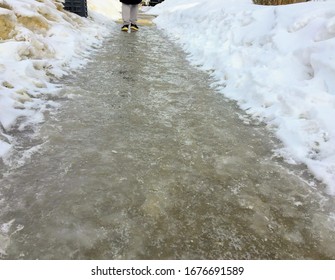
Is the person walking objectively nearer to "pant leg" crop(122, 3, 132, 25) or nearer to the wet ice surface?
"pant leg" crop(122, 3, 132, 25)

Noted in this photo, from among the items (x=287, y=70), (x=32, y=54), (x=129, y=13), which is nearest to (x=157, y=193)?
(x=287, y=70)

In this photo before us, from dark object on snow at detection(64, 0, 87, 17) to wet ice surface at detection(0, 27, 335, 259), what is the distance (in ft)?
24.4

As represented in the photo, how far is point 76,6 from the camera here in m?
10.3

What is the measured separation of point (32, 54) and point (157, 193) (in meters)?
4.03

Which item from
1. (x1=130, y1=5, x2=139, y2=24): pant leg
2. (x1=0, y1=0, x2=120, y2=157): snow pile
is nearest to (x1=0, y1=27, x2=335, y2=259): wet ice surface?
(x1=0, y1=0, x2=120, y2=157): snow pile

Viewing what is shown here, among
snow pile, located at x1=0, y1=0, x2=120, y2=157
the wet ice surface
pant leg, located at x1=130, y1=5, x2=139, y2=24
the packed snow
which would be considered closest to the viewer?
the wet ice surface

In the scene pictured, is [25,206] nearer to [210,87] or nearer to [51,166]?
[51,166]

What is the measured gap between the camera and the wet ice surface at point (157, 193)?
2008 mm

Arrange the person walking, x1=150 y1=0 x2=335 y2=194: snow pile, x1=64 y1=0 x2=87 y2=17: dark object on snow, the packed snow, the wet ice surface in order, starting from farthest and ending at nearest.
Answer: the person walking, x1=64 y1=0 x2=87 y2=17: dark object on snow, the packed snow, x1=150 y1=0 x2=335 y2=194: snow pile, the wet ice surface

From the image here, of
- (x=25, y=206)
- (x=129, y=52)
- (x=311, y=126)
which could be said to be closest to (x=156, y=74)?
(x=129, y=52)

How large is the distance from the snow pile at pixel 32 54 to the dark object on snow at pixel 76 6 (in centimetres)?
174

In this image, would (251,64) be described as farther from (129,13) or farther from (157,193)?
(129,13)

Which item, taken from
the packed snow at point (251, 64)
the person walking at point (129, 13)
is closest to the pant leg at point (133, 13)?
the person walking at point (129, 13)

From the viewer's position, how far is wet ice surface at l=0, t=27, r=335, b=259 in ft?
6.59
